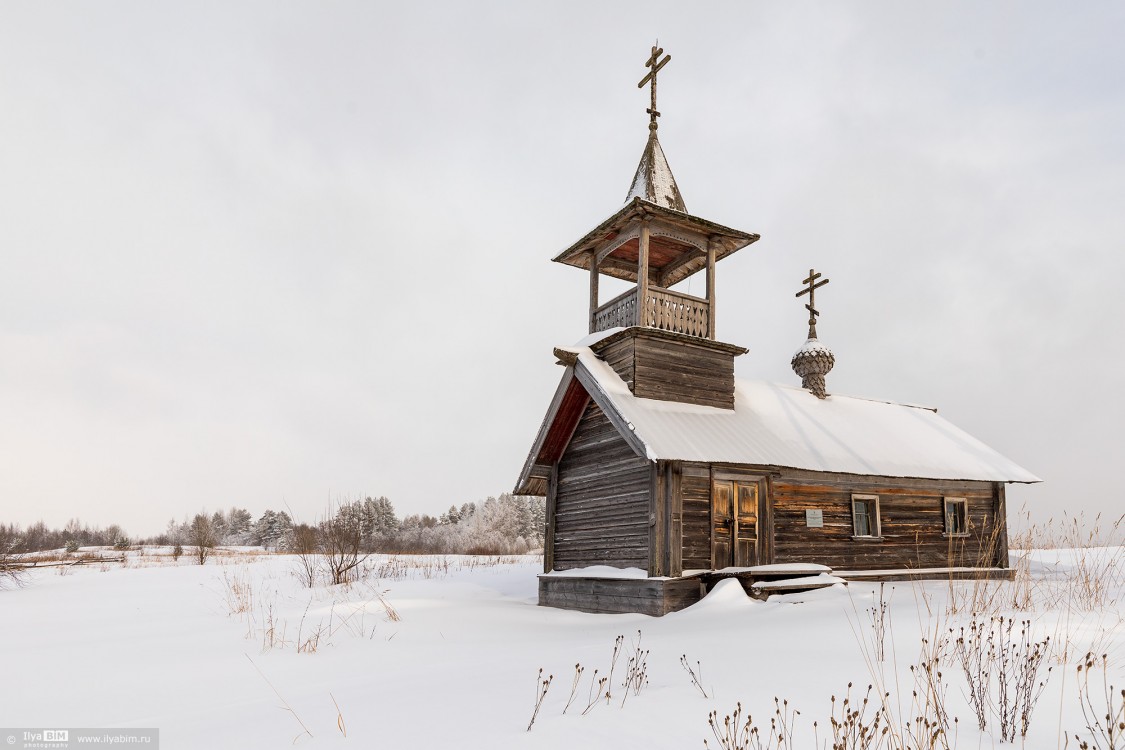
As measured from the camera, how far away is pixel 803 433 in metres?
17.2

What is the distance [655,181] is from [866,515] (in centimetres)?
957

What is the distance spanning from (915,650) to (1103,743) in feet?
7.91

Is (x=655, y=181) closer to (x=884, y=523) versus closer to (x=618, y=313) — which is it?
(x=618, y=313)

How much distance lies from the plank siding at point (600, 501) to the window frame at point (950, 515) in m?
9.16

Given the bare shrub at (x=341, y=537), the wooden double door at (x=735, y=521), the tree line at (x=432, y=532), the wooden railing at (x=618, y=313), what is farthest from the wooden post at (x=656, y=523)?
the tree line at (x=432, y=532)

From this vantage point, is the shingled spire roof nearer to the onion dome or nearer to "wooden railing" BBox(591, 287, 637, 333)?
"wooden railing" BBox(591, 287, 637, 333)

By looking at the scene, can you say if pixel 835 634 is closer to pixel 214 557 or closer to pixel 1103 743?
pixel 1103 743

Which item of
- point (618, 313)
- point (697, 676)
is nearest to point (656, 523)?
point (618, 313)

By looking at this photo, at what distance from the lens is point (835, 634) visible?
788cm

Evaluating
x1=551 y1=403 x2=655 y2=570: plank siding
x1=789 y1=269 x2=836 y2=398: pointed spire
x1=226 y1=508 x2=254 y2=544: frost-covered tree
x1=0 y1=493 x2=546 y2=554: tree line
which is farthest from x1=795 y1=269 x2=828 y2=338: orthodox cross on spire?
x1=226 y1=508 x2=254 y2=544: frost-covered tree

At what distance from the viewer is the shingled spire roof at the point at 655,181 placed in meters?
16.5

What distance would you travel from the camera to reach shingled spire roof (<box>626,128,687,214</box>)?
54.2ft

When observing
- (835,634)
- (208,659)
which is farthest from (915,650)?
(208,659)

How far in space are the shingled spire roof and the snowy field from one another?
8880 mm
